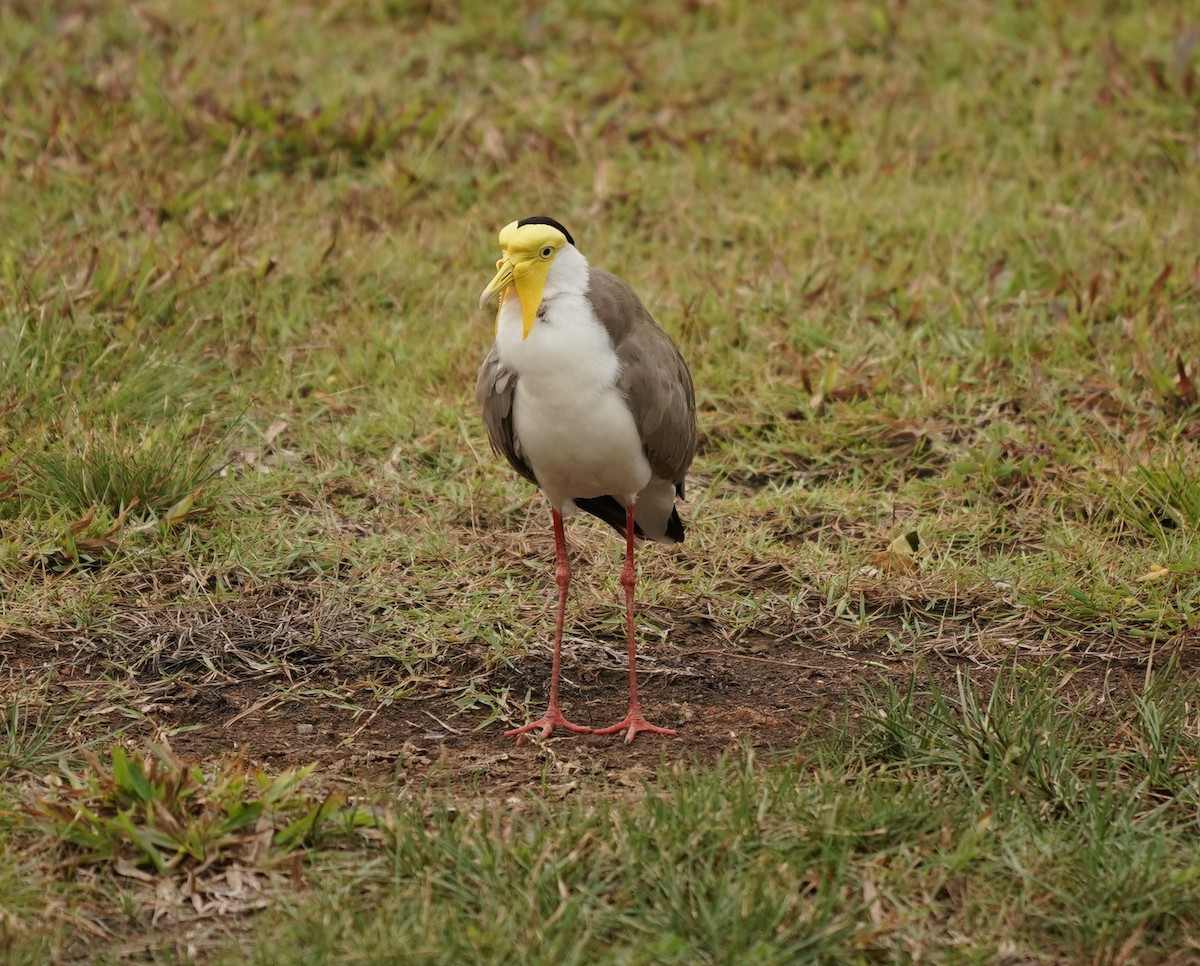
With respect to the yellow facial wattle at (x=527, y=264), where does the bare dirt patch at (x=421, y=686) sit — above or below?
below

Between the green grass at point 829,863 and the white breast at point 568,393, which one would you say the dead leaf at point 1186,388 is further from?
the white breast at point 568,393

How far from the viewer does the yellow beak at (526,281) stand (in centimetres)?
416

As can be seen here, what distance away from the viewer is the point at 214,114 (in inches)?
306

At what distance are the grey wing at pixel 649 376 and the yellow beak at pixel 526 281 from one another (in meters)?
0.17

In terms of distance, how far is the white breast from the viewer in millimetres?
4176

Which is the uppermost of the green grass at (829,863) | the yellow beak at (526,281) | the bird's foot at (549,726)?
the yellow beak at (526,281)

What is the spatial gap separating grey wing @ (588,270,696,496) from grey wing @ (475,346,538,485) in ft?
1.06

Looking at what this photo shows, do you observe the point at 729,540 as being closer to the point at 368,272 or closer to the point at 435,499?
the point at 435,499

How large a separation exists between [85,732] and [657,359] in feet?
6.27

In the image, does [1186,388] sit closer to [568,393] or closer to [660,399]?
[660,399]

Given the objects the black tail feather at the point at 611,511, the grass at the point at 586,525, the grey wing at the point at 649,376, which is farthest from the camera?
the black tail feather at the point at 611,511

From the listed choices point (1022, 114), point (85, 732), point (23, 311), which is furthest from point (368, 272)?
point (1022, 114)

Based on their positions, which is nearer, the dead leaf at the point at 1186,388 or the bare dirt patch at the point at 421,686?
the bare dirt patch at the point at 421,686

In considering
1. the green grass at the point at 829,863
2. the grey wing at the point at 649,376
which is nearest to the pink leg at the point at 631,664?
the grey wing at the point at 649,376
